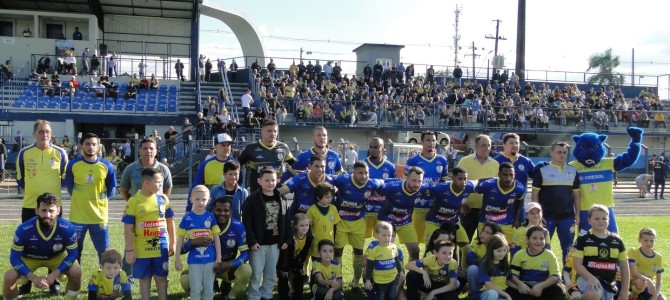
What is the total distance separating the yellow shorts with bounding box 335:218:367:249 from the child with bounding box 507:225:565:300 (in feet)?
6.41

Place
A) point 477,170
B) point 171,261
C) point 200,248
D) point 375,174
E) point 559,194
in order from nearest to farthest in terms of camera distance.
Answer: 1. point 200,248
2. point 559,194
3. point 477,170
4. point 375,174
5. point 171,261

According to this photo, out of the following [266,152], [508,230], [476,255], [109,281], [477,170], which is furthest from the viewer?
[477,170]

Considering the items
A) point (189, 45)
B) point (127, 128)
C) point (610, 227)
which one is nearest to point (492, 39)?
point (189, 45)

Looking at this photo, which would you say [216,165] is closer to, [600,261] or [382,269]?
[382,269]

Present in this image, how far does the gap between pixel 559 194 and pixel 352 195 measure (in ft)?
8.61

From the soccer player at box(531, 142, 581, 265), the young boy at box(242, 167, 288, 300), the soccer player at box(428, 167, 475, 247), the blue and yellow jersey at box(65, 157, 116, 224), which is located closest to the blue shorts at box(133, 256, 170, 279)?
the young boy at box(242, 167, 288, 300)

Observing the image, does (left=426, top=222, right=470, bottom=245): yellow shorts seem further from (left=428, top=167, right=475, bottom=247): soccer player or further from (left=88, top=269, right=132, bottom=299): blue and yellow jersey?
(left=88, top=269, right=132, bottom=299): blue and yellow jersey

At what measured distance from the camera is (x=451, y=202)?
829 centimetres

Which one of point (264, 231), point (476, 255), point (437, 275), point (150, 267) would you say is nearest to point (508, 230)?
point (476, 255)

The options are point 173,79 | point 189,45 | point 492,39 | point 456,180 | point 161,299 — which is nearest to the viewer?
point 161,299

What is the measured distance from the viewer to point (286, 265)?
25.4 feet

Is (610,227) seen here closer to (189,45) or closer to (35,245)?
(35,245)

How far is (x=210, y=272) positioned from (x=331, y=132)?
20.9 m

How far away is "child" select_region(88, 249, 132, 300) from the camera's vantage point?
6566 millimetres
